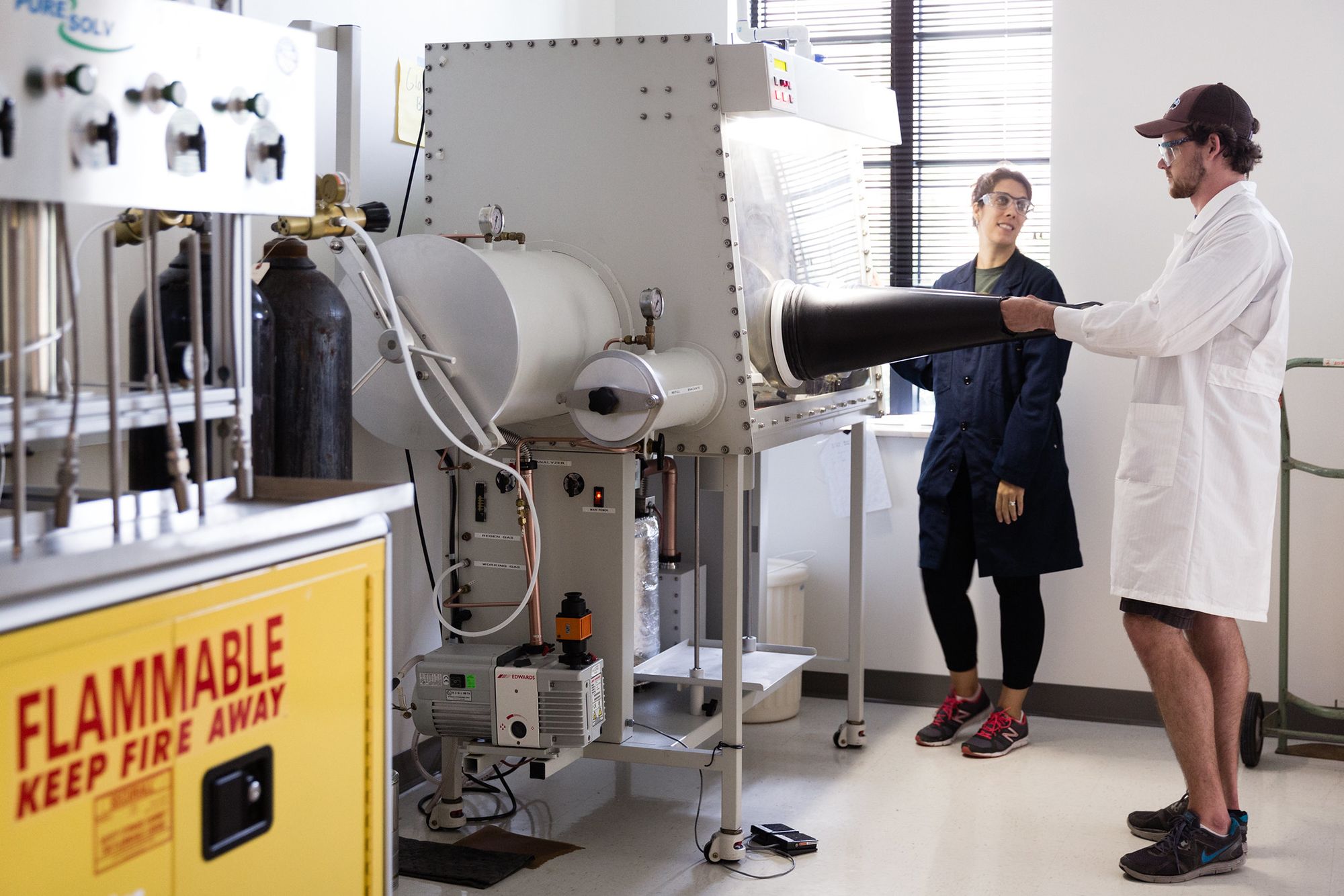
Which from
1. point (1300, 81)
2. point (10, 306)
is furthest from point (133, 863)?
point (1300, 81)

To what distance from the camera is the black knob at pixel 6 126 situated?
1094 millimetres

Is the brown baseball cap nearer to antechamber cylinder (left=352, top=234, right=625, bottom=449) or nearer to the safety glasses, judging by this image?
the safety glasses

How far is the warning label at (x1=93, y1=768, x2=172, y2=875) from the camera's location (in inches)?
46.0

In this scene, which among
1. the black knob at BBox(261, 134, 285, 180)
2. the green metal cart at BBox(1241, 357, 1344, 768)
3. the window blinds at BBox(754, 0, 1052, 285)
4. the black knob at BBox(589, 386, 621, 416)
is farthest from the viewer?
the window blinds at BBox(754, 0, 1052, 285)

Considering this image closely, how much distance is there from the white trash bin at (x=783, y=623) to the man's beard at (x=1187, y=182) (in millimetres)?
1608

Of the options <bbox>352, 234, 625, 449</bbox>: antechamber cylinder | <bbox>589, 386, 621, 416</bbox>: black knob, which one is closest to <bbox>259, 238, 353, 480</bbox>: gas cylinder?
<bbox>352, 234, 625, 449</bbox>: antechamber cylinder

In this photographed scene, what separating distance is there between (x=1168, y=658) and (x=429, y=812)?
170cm

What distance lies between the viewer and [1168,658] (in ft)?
9.04

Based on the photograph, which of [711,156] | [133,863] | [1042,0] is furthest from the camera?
[1042,0]

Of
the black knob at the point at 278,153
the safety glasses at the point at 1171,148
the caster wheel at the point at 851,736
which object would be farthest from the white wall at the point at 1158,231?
the black knob at the point at 278,153

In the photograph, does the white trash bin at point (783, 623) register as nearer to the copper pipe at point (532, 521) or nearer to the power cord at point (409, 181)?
the copper pipe at point (532, 521)

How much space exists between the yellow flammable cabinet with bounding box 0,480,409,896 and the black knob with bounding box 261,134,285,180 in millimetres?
367

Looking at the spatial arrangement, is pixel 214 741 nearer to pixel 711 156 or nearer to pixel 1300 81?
pixel 711 156

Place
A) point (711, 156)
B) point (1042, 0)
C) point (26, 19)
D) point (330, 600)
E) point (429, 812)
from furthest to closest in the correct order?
1. point (1042, 0)
2. point (429, 812)
3. point (711, 156)
4. point (330, 600)
5. point (26, 19)
